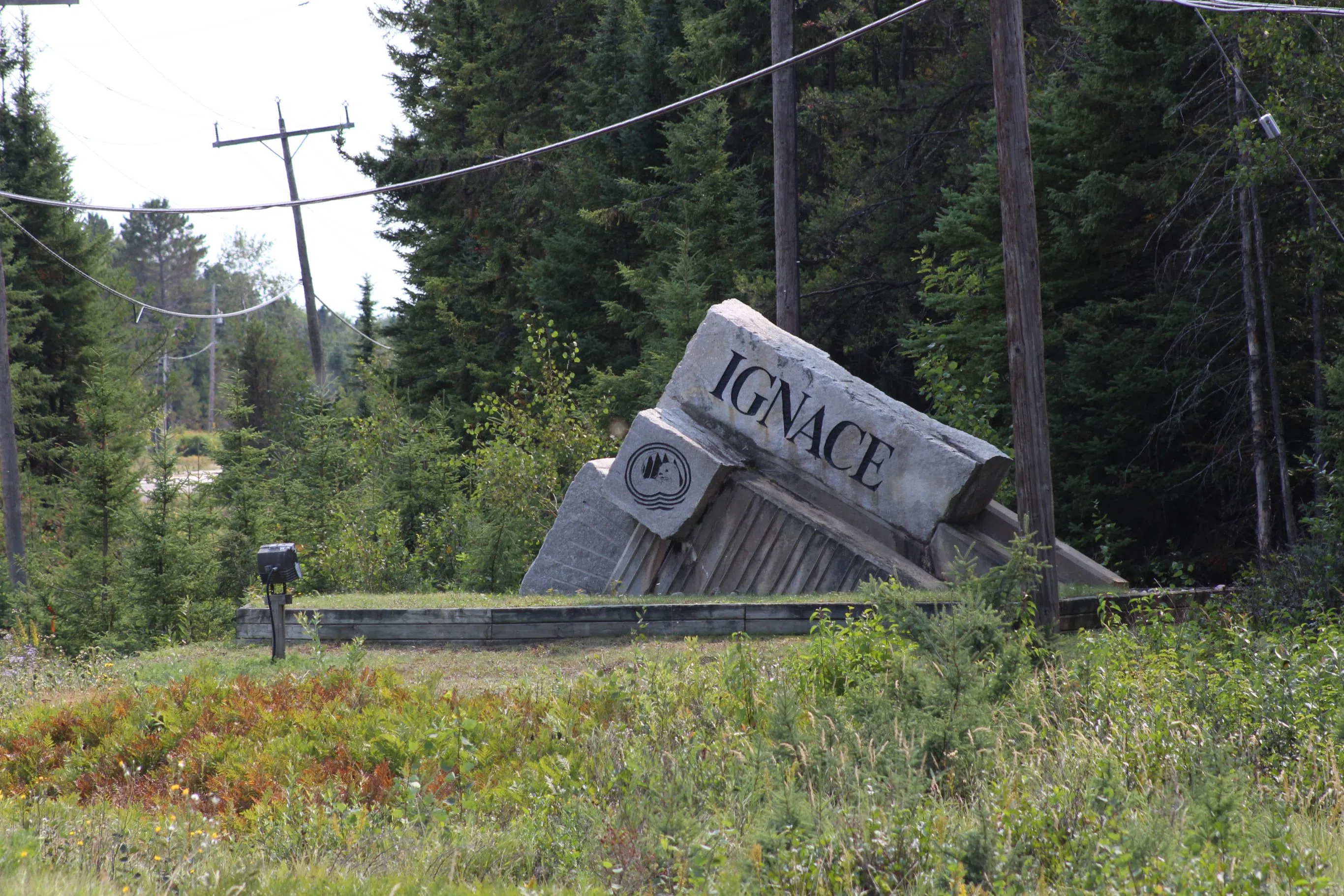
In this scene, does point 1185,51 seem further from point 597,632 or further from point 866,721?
point 866,721

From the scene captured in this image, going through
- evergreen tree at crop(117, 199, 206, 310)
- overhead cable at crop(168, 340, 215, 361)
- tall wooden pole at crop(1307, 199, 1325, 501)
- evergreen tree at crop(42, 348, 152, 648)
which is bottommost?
evergreen tree at crop(42, 348, 152, 648)

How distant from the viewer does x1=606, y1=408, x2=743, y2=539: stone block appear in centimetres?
1073

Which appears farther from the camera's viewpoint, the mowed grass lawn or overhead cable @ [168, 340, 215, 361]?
overhead cable @ [168, 340, 215, 361]

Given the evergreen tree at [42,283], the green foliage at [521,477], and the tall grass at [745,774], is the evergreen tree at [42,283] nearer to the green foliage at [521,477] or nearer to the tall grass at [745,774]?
the green foliage at [521,477]

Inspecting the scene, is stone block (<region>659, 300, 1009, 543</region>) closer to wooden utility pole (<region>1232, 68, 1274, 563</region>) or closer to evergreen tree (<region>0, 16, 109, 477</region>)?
wooden utility pole (<region>1232, 68, 1274, 563</region>)

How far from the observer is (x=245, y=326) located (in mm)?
47531

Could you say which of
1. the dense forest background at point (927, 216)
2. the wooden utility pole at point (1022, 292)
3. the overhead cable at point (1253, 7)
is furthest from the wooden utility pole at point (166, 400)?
the overhead cable at point (1253, 7)

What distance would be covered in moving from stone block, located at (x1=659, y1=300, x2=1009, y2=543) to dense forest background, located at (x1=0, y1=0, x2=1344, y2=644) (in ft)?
9.68

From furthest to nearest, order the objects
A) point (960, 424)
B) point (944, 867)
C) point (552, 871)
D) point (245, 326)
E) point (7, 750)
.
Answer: point (245, 326) < point (960, 424) < point (7, 750) < point (552, 871) < point (944, 867)

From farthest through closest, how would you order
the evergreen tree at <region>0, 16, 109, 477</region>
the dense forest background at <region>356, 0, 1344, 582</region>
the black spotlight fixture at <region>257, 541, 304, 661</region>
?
the evergreen tree at <region>0, 16, 109, 477</region>
the dense forest background at <region>356, 0, 1344, 582</region>
the black spotlight fixture at <region>257, 541, 304, 661</region>

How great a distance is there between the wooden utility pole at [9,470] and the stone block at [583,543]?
11204mm

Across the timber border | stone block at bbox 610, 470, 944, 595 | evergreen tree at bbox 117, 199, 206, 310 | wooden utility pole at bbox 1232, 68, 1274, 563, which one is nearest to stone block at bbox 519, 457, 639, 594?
stone block at bbox 610, 470, 944, 595

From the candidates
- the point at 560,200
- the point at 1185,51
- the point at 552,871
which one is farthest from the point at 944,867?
the point at 560,200

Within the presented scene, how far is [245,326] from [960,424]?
40.6m
